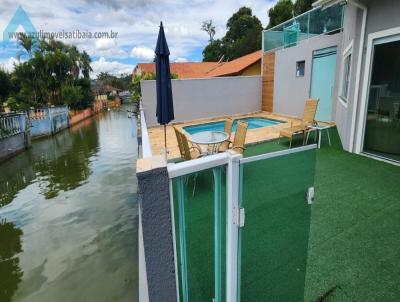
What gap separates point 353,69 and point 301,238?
5.32 meters

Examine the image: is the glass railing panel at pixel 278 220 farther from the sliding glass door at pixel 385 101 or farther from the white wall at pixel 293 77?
the white wall at pixel 293 77

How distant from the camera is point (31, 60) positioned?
953 inches

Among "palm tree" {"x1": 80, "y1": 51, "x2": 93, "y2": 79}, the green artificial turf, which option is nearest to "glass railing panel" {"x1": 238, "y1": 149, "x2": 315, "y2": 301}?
the green artificial turf

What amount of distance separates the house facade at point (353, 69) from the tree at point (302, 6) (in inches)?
680

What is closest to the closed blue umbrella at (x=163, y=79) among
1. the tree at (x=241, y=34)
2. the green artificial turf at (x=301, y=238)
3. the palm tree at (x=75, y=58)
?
the green artificial turf at (x=301, y=238)

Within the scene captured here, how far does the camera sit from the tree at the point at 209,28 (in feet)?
149

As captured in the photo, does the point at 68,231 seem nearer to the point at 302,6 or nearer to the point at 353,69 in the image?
the point at 353,69

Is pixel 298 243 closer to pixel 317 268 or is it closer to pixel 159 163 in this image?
pixel 317 268

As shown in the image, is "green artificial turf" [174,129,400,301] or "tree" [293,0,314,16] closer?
"green artificial turf" [174,129,400,301]

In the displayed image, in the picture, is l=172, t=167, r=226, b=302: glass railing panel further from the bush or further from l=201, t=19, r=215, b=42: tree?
l=201, t=19, r=215, b=42: tree

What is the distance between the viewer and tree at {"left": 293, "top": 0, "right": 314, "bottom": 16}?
2438 cm

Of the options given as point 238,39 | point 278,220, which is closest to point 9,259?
point 278,220

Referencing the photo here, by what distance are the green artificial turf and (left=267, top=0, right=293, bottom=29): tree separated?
2768 cm

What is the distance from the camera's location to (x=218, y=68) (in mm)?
22781
